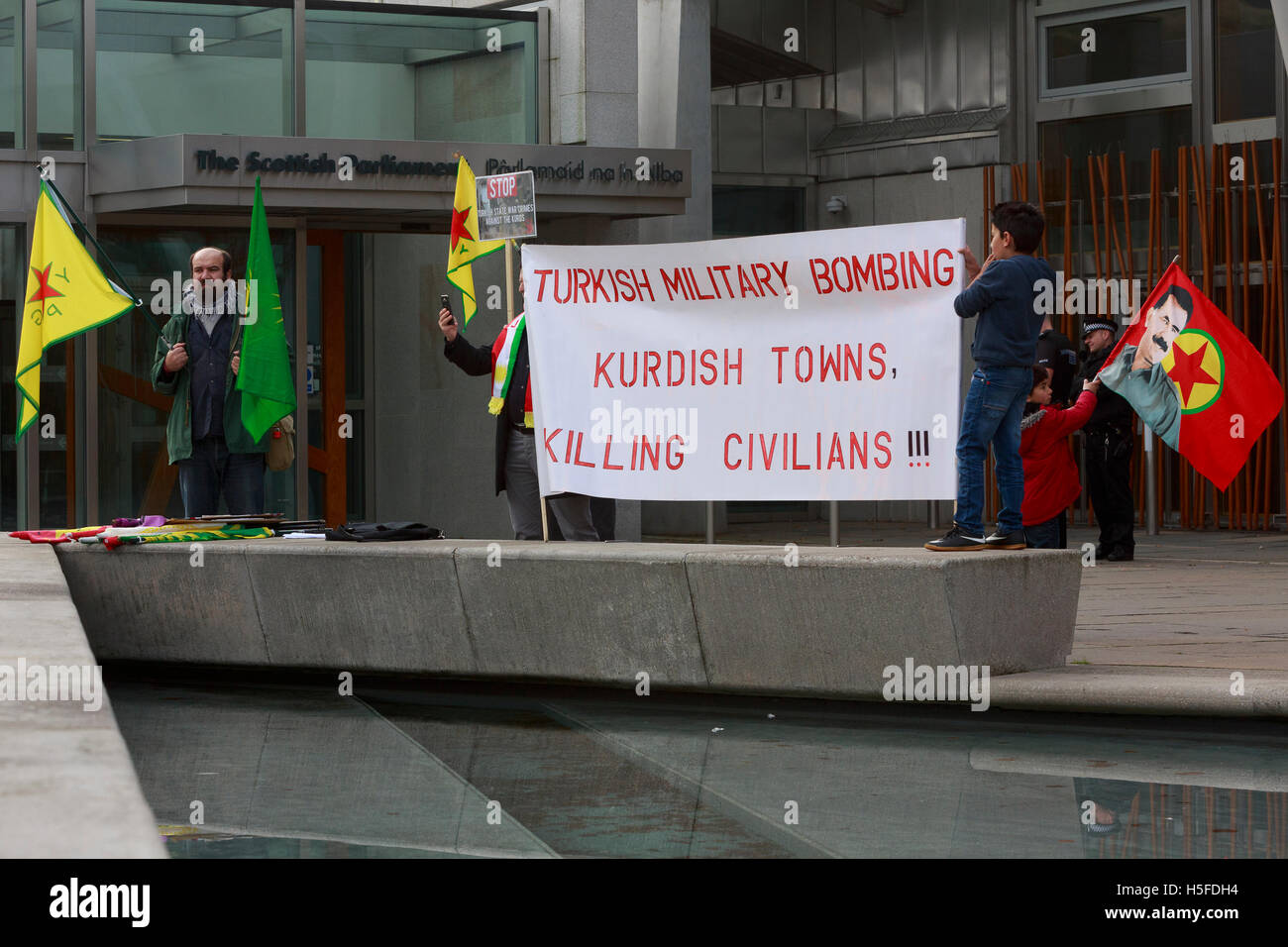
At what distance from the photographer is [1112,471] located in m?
14.6

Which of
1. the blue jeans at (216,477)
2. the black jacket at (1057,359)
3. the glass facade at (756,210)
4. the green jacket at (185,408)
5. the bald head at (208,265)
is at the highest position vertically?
the glass facade at (756,210)

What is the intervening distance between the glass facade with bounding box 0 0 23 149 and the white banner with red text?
25.2 feet

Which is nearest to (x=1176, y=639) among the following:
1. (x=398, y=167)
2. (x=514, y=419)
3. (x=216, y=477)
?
(x=514, y=419)

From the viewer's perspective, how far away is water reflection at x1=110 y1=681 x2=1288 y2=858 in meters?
5.27

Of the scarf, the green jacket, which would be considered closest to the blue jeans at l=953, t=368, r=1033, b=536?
the scarf

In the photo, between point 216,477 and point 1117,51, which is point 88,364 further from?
point 1117,51

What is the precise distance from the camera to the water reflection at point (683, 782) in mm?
5273

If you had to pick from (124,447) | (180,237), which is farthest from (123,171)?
(124,447)

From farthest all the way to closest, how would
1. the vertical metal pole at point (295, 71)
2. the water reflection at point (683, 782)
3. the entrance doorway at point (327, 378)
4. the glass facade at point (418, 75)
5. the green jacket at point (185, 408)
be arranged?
the entrance doorway at point (327, 378)
the glass facade at point (418, 75)
the vertical metal pole at point (295, 71)
the green jacket at point (185, 408)
the water reflection at point (683, 782)

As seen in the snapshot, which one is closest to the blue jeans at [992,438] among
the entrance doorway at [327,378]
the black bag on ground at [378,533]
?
the black bag on ground at [378,533]

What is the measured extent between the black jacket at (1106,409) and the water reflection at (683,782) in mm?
7212

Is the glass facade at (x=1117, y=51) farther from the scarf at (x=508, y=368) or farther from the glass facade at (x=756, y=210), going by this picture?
the scarf at (x=508, y=368)

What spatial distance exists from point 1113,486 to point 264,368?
698 centimetres
